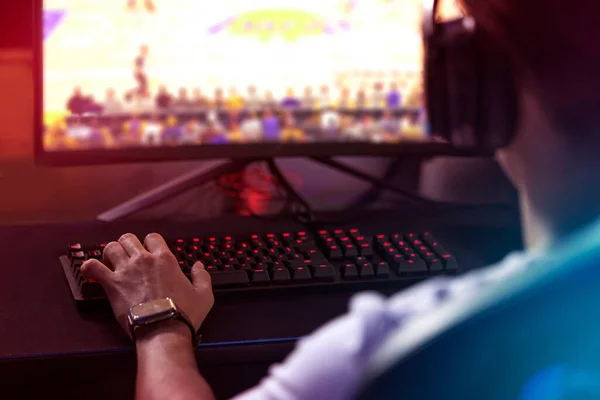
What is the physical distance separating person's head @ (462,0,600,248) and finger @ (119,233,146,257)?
46 centimetres

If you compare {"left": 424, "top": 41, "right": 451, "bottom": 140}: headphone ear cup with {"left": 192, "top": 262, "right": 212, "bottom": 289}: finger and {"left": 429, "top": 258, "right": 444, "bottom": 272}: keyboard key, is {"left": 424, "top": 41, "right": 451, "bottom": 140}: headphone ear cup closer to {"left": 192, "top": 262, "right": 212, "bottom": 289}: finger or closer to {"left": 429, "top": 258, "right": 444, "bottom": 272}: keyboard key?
{"left": 429, "top": 258, "right": 444, "bottom": 272}: keyboard key

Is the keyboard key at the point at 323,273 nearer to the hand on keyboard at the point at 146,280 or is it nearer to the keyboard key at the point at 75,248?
the hand on keyboard at the point at 146,280

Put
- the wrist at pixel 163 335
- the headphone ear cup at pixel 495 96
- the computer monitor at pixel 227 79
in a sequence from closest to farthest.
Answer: the headphone ear cup at pixel 495 96
the wrist at pixel 163 335
the computer monitor at pixel 227 79

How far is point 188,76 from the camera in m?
1.06

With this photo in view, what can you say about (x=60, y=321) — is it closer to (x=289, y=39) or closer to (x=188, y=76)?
(x=188, y=76)

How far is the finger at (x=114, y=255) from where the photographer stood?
80cm

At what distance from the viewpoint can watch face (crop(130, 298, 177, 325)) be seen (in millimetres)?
698

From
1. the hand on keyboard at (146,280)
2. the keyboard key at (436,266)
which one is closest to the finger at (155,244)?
the hand on keyboard at (146,280)

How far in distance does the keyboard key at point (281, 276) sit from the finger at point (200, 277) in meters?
0.08

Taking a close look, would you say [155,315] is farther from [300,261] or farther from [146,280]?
[300,261]

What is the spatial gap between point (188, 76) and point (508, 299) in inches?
31.0

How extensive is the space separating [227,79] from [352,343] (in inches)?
28.3

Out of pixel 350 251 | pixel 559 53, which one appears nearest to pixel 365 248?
pixel 350 251

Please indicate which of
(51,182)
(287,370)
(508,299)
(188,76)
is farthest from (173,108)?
(508,299)
